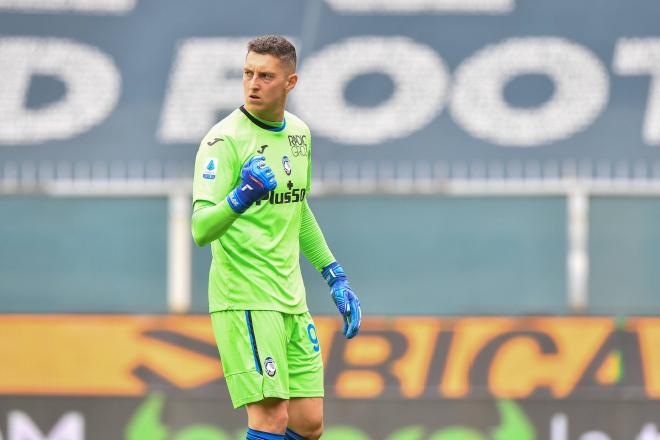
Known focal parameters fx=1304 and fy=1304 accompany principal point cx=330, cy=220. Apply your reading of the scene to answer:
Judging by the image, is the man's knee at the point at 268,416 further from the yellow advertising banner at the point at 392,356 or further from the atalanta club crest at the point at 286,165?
the yellow advertising banner at the point at 392,356

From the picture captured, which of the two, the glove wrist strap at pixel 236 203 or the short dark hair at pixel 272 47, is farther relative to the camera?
the short dark hair at pixel 272 47

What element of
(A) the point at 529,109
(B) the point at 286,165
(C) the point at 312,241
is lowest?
(C) the point at 312,241

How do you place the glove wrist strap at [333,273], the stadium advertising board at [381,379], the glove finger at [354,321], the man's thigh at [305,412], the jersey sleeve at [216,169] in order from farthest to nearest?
the stadium advertising board at [381,379], the glove wrist strap at [333,273], the glove finger at [354,321], the man's thigh at [305,412], the jersey sleeve at [216,169]

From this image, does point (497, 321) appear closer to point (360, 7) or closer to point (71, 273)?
point (71, 273)

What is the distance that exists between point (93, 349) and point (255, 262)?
1.97 metres

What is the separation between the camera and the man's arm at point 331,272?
14.5 feet

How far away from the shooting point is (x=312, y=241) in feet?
14.8

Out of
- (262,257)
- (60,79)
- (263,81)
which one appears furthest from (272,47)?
(60,79)

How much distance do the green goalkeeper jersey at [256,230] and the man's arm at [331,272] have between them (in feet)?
0.69

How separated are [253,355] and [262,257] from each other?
1.02ft

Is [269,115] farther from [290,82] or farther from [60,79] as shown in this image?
[60,79]

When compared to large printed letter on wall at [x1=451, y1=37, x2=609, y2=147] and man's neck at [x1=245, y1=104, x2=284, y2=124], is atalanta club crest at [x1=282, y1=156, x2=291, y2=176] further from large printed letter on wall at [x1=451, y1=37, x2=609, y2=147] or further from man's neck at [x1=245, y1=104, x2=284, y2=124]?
large printed letter on wall at [x1=451, y1=37, x2=609, y2=147]

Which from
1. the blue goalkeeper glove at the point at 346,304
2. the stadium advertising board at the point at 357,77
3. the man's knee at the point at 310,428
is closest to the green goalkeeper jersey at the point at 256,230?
the blue goalkeeper glove at the point at 346,304

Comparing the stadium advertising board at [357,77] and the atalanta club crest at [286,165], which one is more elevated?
the stadium advertising board at [357,77]
